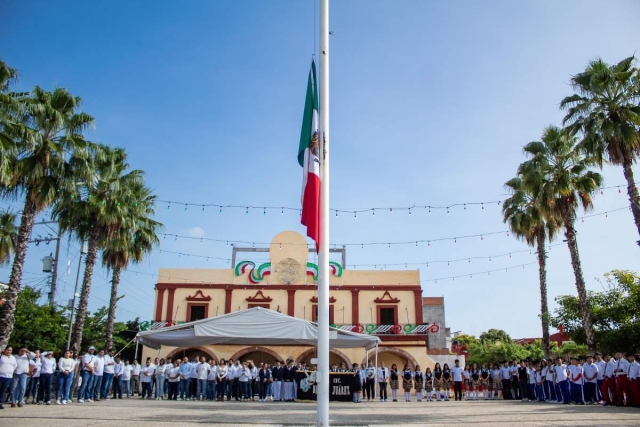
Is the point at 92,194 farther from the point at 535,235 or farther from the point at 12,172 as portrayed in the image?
the point at 535,235

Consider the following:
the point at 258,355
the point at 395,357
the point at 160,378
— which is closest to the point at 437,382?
the point at 395,357

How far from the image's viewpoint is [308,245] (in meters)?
36.1

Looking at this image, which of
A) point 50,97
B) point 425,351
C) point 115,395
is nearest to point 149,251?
point 115,395

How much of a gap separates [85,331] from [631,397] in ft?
98.7

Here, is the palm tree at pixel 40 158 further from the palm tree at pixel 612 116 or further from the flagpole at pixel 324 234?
the palm tree at pixel 612 116

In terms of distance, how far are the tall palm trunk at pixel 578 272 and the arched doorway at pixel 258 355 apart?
18621 mm

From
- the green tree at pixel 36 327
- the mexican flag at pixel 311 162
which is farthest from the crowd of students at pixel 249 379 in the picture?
the mexican flag at pixel 311 162

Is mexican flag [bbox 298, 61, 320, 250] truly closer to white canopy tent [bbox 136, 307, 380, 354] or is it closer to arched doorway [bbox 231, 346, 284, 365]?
white canopy tent [bbox 136, 307, 380, 354]

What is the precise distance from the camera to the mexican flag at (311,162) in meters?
8.41

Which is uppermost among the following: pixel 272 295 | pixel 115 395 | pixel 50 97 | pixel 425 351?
pixel 50 97

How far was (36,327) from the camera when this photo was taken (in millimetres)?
26688

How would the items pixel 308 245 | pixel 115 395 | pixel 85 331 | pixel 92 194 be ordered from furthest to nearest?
pixel 308 245 → pixel 85 331 → pixel 92 194 → pixel 115 395

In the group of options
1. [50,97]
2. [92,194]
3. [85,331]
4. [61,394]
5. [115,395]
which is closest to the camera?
[61,394]

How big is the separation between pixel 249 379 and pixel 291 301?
1365cm
